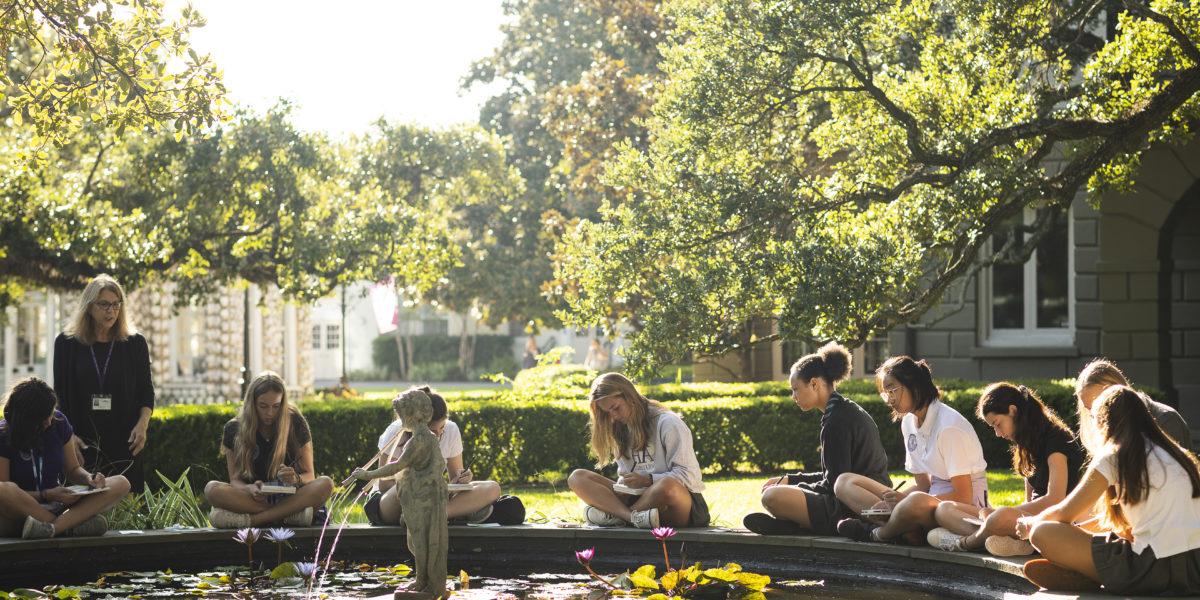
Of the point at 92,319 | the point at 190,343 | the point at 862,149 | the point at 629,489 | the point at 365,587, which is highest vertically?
the point at 862,149

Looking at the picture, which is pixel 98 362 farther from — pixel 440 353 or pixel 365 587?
pixel 440 353

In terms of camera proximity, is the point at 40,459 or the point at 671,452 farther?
the point at 671,452

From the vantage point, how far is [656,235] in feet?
45.4

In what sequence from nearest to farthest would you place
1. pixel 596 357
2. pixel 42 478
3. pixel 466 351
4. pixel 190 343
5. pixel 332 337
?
pixel 42 478 → pixel 190 343 → pixel 596 357 → pixel 466 351 → pixel 332 337

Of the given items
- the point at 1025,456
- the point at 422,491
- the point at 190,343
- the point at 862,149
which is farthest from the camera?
the point at 190,343

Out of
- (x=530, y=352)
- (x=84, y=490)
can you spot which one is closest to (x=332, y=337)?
(x=530, y=352)

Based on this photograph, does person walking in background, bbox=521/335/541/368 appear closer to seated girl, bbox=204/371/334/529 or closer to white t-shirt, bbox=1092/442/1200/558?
seated girl, bbox=204/371/334/529

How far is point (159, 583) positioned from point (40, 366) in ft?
94.3

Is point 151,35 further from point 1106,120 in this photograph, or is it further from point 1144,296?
point 1144,296

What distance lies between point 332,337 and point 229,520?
4976cm

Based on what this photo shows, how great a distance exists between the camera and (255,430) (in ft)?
31.2

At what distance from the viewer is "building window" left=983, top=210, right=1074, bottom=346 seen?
827 inches

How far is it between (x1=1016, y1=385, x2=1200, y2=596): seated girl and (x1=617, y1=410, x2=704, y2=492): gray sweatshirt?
315 cm

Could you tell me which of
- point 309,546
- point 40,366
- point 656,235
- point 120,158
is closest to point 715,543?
point 309,546
